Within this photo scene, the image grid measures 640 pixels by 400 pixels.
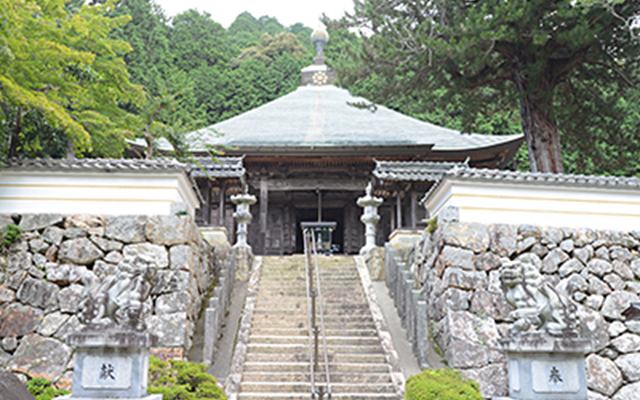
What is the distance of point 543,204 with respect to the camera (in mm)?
9055

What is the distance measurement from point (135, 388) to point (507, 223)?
20.9ft

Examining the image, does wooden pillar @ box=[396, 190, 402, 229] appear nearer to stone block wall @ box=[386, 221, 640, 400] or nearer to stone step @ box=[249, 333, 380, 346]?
stone block wall @ box=[386, 221, 640, 400]

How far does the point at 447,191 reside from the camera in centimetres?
904

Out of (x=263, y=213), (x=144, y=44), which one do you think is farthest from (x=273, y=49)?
(x=263, y=213)

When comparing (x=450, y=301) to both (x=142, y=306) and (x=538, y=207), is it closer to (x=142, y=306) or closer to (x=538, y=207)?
(x=538, y=207)

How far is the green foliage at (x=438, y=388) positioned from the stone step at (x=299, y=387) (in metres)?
0.93

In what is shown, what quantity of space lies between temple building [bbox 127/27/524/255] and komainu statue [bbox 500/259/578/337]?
283 inches

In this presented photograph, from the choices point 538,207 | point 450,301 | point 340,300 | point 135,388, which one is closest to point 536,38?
Answer: point 538,207

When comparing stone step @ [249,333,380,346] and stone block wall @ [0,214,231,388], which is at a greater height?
stone block wall @ [0,214,231,388]

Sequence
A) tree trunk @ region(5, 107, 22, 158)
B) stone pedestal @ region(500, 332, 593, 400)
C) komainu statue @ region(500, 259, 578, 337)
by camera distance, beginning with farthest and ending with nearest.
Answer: tree trunk @ region(5, 107, 22, 158) → komainu statue @ region(500, 259, 578, 337) → stone pedestal @ region(500, 332, 593, 400)

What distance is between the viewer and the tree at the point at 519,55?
10.7 metres

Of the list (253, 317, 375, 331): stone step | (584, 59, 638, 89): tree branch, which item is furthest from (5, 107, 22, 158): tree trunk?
(584, 59, 638, 89): tree branch

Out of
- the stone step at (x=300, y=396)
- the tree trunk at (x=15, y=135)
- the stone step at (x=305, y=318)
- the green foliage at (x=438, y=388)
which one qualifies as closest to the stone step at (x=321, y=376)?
the stone step at (x=300, y=396)

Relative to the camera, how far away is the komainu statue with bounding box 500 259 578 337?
5.40 meters
